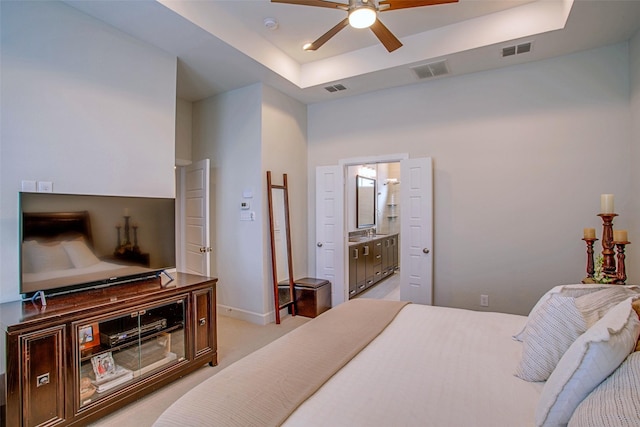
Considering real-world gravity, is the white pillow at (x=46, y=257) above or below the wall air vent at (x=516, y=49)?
below

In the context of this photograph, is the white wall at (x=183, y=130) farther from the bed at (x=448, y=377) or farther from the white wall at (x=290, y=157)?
the bed at (x=448, y=377)

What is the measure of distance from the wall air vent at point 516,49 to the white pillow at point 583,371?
308cm

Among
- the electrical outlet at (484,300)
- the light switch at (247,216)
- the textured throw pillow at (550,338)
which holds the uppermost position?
the light switch at (247,216)

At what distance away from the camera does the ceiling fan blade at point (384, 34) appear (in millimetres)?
2477

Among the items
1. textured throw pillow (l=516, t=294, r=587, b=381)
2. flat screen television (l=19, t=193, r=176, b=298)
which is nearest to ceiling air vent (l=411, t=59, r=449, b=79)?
textured throw pillow (l=516, t=294, r=587, b=381)

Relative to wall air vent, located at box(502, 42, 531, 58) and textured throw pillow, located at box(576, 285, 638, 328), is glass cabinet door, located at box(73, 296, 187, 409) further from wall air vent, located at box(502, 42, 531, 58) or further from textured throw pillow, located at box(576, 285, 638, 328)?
wall air vent, located at box(502, 42, 531, 58)

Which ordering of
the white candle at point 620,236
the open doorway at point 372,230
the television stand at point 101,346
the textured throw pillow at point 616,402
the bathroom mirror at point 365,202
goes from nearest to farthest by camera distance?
the textured throw pillow at point 616,402
the television stand at point 101,346
the white candle at point 620,236
the open doorway at point 372,230
the bathroom mirror at point 365,202

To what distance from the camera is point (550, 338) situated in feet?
4.58

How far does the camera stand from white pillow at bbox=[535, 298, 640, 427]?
100cm

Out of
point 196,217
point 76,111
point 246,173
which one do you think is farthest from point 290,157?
point 76,111

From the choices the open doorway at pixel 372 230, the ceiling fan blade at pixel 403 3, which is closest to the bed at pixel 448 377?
the ceiling fan blade at pixel 403 3

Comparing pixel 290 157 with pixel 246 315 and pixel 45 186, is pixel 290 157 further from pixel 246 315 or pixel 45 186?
pixel 45 186

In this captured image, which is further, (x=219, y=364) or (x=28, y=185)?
(x=219, y=364)

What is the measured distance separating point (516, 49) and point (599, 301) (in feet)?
9.06
